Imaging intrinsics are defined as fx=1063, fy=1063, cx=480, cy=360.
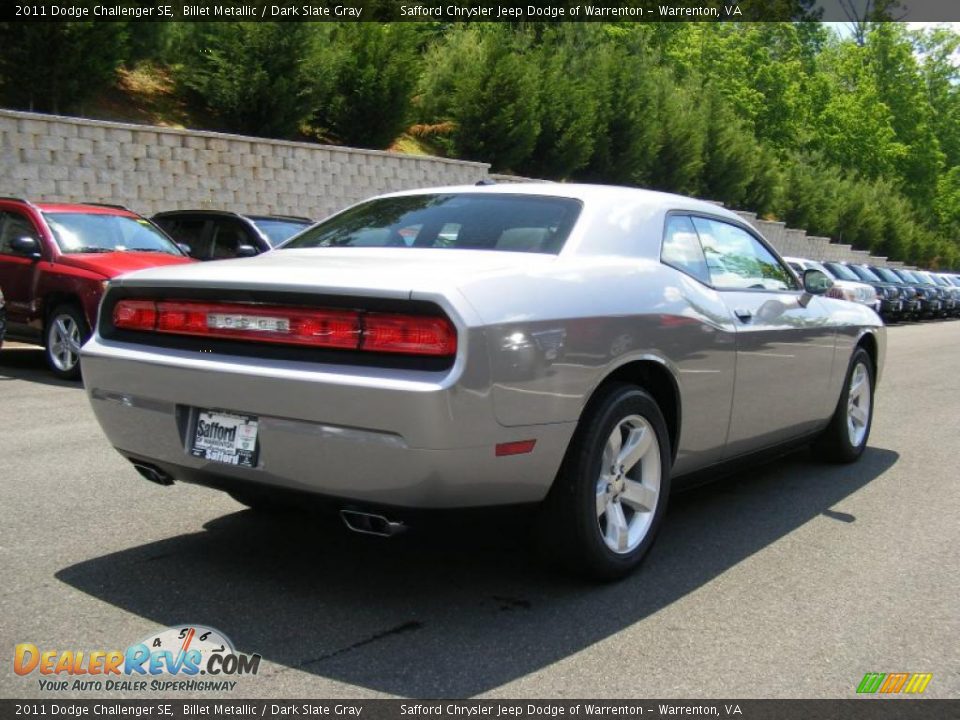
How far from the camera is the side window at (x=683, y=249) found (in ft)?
15.5

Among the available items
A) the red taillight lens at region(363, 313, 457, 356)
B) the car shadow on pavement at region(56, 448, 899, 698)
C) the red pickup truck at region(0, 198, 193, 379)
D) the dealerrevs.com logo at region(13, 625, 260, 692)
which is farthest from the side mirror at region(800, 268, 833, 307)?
the red pickup truck at region(0, 198, 193, 379)

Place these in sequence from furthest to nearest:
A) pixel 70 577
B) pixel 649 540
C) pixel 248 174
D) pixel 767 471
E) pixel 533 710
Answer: pixel 248 174
pixel 767 471
pixel 649 540
pixel 70 577
pixel 533 710

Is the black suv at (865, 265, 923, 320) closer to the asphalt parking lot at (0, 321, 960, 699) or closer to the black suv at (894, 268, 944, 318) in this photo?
the black suv at (894, 268, 944, 318)

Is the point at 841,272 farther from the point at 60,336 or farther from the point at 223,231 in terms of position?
the point at 60,336

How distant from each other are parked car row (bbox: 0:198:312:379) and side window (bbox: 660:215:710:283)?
20.5 feet

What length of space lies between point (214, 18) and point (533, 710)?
69.7ft

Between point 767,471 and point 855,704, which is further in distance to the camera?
point 767,471

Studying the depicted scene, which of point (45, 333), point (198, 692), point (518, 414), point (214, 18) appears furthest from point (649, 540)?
point (214, 18)

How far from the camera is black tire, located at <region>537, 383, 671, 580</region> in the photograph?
3.83 meters

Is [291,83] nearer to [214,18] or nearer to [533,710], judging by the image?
[214,18]

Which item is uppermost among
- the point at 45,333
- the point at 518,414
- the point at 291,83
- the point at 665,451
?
the point at 291,83

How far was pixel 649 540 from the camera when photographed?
4.29 metres

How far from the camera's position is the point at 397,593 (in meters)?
3.96

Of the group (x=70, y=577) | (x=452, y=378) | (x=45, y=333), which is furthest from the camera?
(x=45, y=333)
